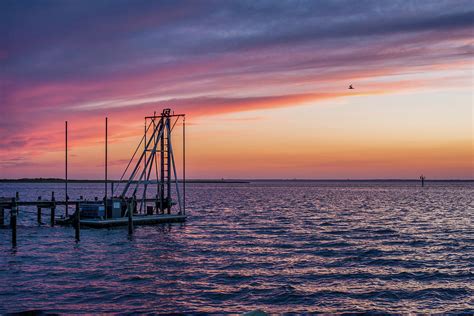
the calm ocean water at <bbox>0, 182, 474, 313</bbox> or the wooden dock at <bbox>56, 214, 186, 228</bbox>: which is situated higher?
the wooden dock at <bbox>56, 214, 186, 228</bbox>

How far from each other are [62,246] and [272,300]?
21.0m

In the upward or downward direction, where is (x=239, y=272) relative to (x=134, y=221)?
downward

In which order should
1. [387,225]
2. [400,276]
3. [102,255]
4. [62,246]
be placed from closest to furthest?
[400,276], [102,255], [62,246], [387,225]

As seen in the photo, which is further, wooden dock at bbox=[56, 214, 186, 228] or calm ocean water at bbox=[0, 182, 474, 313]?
wooden dock at bbox=[56, 214, 186, 228]

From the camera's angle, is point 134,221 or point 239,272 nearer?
point 239,272

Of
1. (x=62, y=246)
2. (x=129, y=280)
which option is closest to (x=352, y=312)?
(x=129, y=280)

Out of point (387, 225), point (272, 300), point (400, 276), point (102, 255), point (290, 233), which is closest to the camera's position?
point (272, 300)

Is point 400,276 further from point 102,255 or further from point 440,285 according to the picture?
point 102,255

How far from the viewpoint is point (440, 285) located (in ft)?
77.0

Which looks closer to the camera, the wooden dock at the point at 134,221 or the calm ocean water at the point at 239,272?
the calm ocean water at the point at 239,272

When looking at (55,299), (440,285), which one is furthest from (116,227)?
(440,285)

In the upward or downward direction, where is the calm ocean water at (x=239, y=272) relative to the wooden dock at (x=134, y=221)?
downward

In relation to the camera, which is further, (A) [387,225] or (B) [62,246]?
(A) [387,225]

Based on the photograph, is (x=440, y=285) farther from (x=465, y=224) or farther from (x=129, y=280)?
(x=465, y=224)
